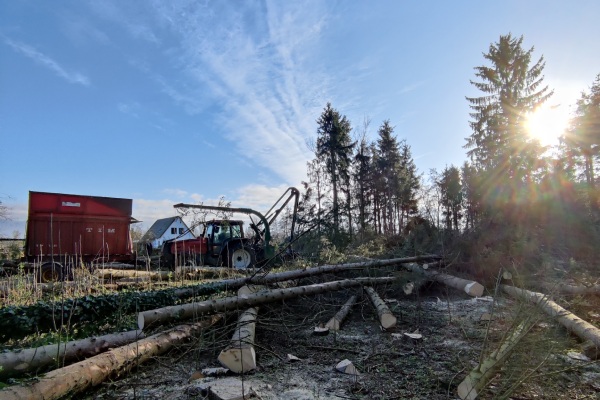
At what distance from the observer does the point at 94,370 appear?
297 centimetres

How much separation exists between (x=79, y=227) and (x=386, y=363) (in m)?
11.3

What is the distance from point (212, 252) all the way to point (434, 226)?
7884mm

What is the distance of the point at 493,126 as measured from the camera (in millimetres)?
20984

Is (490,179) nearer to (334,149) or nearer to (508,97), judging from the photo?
(508,97)

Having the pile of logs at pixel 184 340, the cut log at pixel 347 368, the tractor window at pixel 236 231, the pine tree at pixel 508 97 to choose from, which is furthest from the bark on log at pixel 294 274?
the pine tree at pixel 508 97

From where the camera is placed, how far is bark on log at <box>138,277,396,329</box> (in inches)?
169

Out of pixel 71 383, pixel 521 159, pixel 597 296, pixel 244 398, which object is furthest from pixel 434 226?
pixel 521 159

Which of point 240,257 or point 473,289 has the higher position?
point 240,257

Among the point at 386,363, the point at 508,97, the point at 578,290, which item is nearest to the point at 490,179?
the point at 508,97

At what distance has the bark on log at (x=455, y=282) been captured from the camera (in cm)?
643

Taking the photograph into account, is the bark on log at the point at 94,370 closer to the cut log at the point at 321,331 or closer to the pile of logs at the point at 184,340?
the pile of logs at the point at 184,340

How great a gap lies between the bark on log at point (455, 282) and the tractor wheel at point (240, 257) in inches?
258

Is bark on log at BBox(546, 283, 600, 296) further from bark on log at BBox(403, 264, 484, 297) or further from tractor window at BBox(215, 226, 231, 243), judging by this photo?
tractor window at BBox(215, 226, 231, 243)

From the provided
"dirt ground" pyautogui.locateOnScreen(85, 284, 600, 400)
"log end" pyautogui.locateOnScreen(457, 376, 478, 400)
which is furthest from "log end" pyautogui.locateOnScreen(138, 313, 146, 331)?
"log end" pyautogui.locateOnScreen(457, 376, 478, 400)
